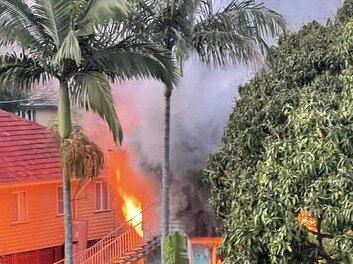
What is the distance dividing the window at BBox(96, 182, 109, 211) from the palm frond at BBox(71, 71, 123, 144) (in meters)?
13.4

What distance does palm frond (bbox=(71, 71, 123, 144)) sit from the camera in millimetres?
13648

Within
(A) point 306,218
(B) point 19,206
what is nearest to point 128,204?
(B) point 19,206

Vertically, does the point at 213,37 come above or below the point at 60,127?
above

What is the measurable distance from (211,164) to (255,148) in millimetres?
1715

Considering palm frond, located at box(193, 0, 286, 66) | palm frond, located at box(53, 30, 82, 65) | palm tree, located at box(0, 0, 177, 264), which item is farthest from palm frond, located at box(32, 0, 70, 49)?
palm frond, located at box(193, 0, 286, 66)

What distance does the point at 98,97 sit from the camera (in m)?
13.7

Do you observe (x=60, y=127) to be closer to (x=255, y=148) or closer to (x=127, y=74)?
(x=127, y=74)

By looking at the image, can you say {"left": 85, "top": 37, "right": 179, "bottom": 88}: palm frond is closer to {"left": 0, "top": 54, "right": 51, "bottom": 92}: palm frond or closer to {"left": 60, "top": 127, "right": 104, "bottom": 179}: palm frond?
{"left": 0, "top": 54, "right": 51, "bottom": 92}: palm frond

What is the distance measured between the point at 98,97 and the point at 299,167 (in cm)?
475

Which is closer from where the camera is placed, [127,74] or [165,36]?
[127,74]

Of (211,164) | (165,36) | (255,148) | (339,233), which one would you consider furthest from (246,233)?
(165,36)

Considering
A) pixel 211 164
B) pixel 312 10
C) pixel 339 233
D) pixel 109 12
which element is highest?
pixel 312 10

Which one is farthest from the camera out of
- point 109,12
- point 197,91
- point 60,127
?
point 197,91

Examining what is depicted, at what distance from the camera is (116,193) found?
26906 mm
